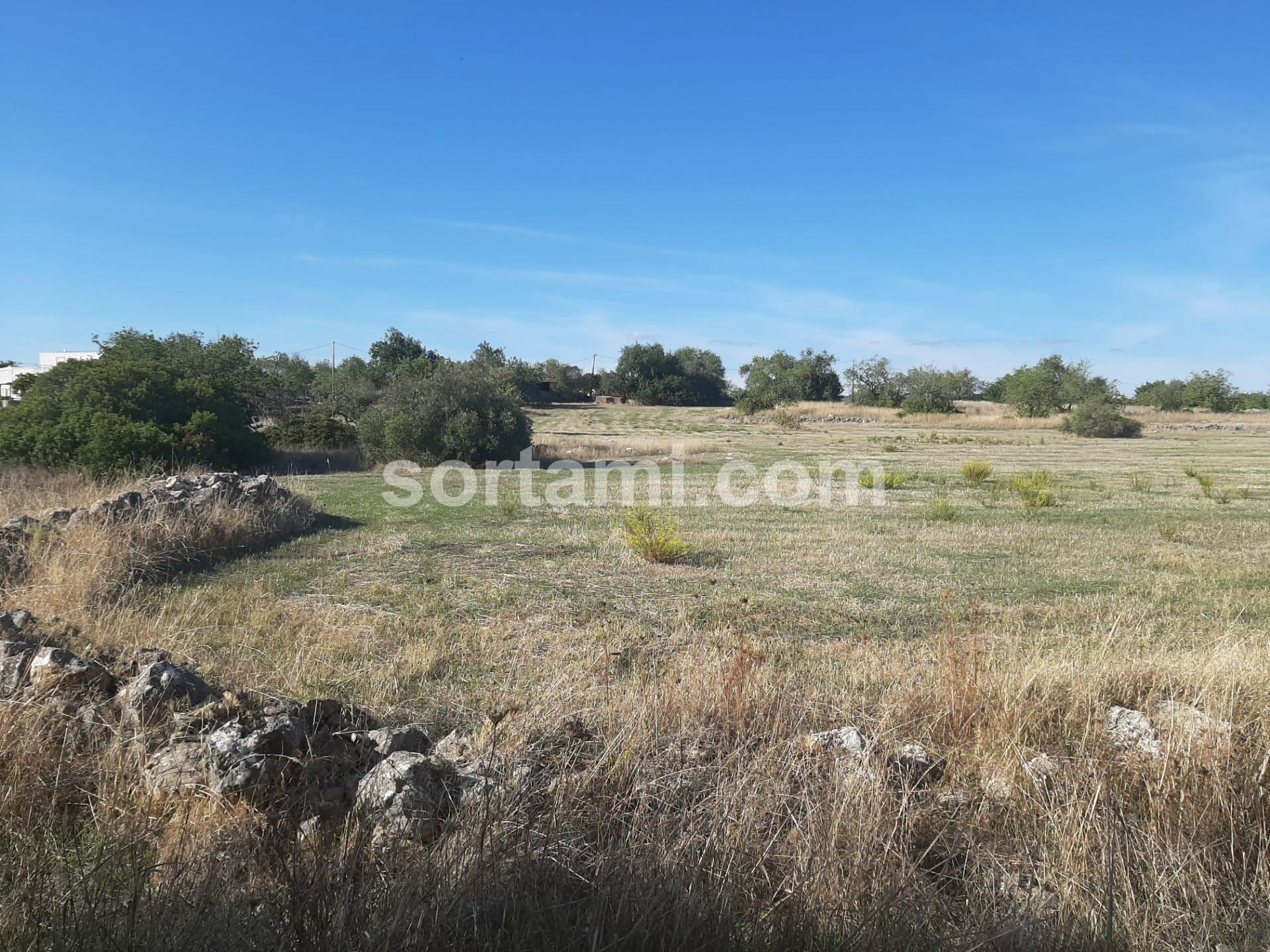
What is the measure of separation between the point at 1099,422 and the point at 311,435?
1858 inches

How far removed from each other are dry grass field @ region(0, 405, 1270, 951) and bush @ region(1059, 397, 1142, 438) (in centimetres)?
4590

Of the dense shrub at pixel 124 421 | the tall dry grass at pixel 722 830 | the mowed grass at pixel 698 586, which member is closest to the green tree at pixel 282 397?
the dense shrub at pixel 124 421

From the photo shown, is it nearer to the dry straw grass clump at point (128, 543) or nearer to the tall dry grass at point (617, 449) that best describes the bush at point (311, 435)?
the tall dry grass at point (617, 449)

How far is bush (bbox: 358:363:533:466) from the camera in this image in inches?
1083

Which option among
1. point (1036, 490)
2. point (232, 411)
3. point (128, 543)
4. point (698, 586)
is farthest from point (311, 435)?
point (1036, 490)

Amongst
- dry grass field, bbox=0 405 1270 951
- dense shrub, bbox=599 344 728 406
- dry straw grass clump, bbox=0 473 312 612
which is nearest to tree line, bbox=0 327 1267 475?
dry straw grass clump, bbox=0 473 312 612

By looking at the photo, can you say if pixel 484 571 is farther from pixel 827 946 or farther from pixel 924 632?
pixel 827 946

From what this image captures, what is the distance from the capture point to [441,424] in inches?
1105

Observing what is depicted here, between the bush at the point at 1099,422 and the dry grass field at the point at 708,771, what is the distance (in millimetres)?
45904

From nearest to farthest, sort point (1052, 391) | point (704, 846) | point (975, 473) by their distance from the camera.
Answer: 1. point (704, 846)
2. point (975, 473)
3. point (1052, 391)

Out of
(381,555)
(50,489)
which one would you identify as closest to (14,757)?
(381,555)

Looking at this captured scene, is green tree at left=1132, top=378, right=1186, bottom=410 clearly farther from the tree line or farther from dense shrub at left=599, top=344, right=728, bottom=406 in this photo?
dense shrub at left=599, top=344, right=728, bottom=406

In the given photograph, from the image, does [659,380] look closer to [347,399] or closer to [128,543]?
[347,399]

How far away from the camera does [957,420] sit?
209ft
